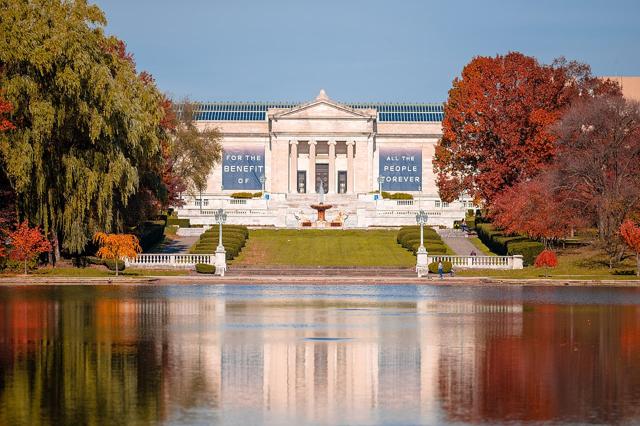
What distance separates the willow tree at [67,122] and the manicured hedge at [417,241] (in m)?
22.9

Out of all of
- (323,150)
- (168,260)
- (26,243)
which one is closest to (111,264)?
(168,260)

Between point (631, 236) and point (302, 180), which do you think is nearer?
point (631, 236)

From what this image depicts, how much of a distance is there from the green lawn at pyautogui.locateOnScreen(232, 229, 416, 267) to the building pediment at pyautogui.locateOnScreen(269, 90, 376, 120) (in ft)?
158

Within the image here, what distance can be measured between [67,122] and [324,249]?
28154 millimetres

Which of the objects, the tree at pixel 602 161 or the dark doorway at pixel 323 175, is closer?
the tree at pixel 602 161

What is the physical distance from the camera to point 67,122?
2618 inches

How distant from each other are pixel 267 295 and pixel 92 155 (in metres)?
16.2

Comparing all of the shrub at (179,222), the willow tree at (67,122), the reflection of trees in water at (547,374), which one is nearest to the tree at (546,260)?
the willow tree at (67,122)

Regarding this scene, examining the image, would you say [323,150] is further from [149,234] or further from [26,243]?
[26,243]

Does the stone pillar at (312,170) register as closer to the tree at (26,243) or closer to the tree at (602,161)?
the tree at (602,161)

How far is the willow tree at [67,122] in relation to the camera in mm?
63562

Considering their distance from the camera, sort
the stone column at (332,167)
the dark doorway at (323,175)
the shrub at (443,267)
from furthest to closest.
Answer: the dark doorway at (323,175)
the stone column at (332,167)
the shrub at (443,267)

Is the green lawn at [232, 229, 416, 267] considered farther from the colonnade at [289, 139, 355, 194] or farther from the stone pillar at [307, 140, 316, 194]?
the stone pillar at [307, 140, 316, 194]

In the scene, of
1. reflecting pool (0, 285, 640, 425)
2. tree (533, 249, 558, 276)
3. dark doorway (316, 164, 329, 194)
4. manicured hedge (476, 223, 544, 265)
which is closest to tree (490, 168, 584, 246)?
manicured hedge (476, 223, 544, 265)
